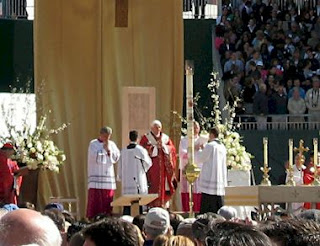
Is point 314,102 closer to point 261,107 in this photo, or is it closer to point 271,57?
point 261,107

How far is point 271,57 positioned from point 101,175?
33.1 ft

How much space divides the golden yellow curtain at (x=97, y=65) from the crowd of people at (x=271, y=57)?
15.2 feet

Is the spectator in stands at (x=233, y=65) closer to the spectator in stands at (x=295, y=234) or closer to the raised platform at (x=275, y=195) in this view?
the raised platform at (x=275, y=195)

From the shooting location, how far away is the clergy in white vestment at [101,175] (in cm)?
1944

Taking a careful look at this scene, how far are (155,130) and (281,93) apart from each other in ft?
25.9

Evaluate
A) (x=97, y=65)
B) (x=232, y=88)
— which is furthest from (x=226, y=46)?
(x=97, y=65)

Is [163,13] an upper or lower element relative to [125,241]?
upper

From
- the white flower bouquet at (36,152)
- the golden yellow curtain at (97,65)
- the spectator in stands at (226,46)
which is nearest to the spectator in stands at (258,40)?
the spectator in stands at (226,46)

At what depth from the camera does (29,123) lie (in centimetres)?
2189

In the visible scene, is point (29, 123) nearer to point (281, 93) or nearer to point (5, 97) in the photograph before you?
point (5, 97)

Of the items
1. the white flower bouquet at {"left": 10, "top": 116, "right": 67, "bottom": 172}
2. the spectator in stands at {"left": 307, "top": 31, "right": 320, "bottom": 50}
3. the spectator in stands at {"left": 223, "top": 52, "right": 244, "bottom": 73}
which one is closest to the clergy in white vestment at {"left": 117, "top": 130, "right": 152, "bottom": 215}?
the white flower bouquet at {"left": 10, "top": 116, "right": 67, "bottom": 172}

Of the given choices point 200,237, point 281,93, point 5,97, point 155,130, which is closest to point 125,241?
point 200,237

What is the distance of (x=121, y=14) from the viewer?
2156cm

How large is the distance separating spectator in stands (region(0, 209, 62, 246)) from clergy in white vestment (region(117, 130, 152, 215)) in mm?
14111
